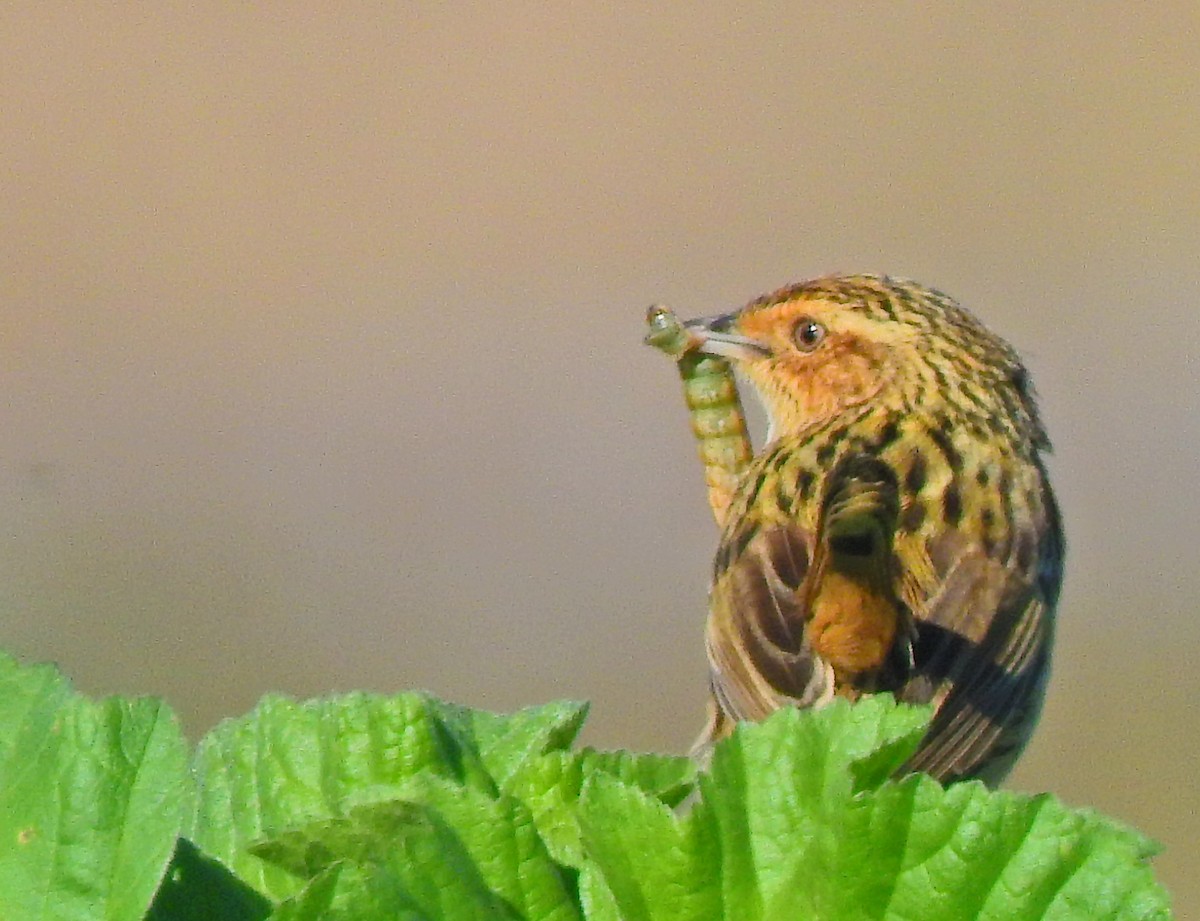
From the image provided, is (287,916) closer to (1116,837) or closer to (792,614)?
(1116,837)

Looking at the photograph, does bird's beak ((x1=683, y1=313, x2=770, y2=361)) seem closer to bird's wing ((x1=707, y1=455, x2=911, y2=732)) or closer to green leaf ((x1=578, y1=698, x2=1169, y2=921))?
bird's wing ((x1=707, y1=455, x2=911, y2=732))

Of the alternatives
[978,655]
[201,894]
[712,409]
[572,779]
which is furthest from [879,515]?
[201,894]

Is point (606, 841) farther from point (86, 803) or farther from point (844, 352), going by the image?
point (844, 352)

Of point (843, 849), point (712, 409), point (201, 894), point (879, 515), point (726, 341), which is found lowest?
point (201, 894)

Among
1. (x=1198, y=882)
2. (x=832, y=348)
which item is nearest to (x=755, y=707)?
(x=832, y=348)

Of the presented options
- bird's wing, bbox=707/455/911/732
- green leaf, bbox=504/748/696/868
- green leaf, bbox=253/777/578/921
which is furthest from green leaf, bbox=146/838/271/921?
bird's wing, bbox=707/455/911/732

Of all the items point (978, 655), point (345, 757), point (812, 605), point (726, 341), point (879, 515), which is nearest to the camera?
point (345, 757)

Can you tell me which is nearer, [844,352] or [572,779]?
[572,779]
